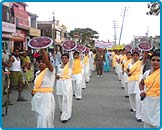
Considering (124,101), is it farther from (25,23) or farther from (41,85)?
(25,23)

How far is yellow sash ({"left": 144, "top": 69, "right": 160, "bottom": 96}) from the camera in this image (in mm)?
4965

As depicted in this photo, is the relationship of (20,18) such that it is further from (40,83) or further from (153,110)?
(153,110)

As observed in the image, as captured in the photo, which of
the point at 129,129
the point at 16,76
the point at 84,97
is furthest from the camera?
the point at 84,97

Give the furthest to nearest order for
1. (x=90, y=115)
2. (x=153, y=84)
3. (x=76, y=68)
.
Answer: (x=76, y=68)
(x=90, y=115)
(x=153, y=84)

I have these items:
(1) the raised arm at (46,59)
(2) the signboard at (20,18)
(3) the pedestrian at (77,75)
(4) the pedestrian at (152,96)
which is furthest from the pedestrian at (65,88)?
(2) the signboard at (20,18)

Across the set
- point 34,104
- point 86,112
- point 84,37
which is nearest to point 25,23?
point 86,112

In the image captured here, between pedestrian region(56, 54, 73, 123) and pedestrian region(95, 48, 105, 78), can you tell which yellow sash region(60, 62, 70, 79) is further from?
pedestrian region(95, 48, 105, 78)

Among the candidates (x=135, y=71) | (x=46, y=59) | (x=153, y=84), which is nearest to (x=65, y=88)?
(x=135, y=71)

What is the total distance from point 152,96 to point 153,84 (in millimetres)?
180

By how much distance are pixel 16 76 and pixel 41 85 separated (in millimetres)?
4354

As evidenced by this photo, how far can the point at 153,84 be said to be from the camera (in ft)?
16.3

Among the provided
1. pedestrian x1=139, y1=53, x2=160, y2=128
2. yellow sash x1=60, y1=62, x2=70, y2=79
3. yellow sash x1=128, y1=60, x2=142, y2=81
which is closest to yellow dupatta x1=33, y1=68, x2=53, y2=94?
pedestrian x1=139, y1=53, x2=160, y2=128

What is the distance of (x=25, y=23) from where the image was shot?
35062mm

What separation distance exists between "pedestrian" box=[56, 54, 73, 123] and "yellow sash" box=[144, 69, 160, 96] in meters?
2.81
